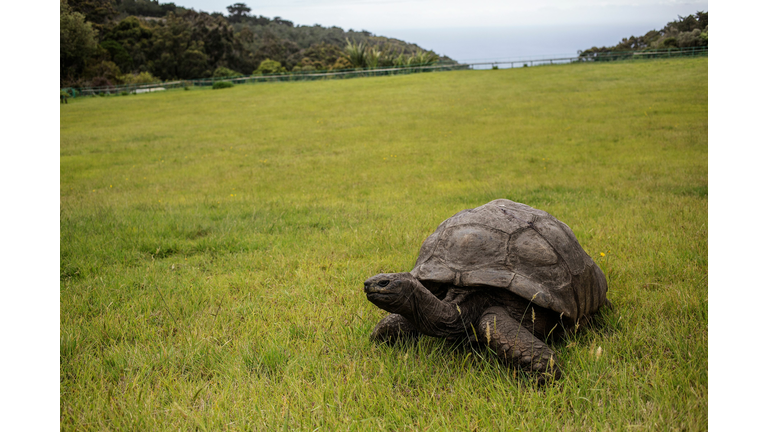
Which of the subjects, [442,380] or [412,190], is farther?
[412,190]

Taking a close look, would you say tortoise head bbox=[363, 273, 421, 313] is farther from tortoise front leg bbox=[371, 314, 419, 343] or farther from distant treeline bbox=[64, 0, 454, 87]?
distant treeline bbox=[64, 0, 454, 87]

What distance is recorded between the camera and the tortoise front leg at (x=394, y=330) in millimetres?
3150

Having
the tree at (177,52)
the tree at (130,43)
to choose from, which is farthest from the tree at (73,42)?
the tree at (177,52)

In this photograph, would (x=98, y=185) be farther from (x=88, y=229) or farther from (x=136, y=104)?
(x=136, y=104)

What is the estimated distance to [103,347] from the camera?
3.41m

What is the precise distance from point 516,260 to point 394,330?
0.97 m

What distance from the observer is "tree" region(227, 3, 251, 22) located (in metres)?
107

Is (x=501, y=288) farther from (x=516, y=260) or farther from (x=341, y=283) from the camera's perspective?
(x=341, y=283)

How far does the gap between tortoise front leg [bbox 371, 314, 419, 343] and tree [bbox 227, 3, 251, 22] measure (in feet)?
390

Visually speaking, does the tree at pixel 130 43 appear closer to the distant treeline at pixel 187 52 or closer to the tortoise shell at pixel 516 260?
the distant treeline at pixel 187 52

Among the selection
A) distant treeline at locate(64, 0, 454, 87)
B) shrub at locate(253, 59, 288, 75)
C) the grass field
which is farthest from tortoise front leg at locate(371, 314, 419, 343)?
shrub at locate(253, 59, 288, 75)

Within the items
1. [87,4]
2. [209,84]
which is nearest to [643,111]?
[87,4]

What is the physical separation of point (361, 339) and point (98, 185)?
991 centimetres

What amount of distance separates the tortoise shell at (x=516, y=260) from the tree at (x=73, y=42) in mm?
11466
